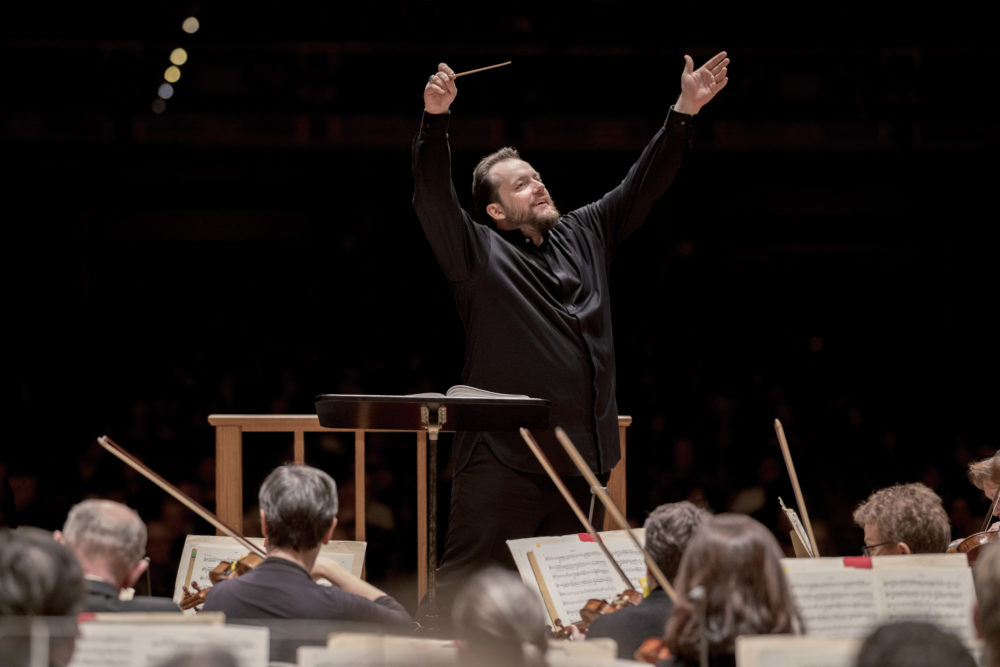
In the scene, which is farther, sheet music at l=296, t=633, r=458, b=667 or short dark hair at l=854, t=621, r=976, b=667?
sheet music at l=296, t=633, r=458, b=667

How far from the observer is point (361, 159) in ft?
24.1

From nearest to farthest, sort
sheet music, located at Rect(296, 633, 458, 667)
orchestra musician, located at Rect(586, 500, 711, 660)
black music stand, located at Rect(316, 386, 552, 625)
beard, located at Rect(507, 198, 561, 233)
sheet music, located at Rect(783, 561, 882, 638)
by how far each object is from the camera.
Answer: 1. sheet music, located at Rect(296, 633, 458, 667)
2. sheet music, located at Rect(783, 561, 882, 638)
3. orchestra musician, located at Rect(586, 500, 711, 660)
4. black music stand, located at Rect(316, 386, 552, 625)
5. beard, located at Rect(507, 198, 561, 233)

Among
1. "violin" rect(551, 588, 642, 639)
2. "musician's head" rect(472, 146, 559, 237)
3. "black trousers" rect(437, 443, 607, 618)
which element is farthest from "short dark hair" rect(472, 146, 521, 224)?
"violin" rect(551, 588, 642, 639)

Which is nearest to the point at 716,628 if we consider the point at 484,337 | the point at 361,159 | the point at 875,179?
the point at 484,337

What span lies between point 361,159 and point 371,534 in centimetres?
328

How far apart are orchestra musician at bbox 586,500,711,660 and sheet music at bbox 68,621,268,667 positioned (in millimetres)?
717

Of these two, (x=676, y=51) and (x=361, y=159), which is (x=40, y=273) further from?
(x=676, y=51)

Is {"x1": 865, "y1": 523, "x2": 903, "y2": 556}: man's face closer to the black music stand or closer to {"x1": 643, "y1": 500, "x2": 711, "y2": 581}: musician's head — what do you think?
{"x1": 643, "y1": 500, "x2": 711, "y2": 581}: musician's head

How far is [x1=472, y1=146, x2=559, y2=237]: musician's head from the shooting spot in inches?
115

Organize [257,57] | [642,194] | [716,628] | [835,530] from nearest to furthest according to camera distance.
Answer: [716,628], [642,194], [835,530], [257,57]

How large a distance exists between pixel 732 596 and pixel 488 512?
3.66ft

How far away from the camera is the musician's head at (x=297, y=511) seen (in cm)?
227

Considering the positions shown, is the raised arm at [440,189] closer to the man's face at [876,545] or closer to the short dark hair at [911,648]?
the man's face at [876,545]

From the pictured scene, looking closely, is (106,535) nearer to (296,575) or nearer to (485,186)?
(296,575)
